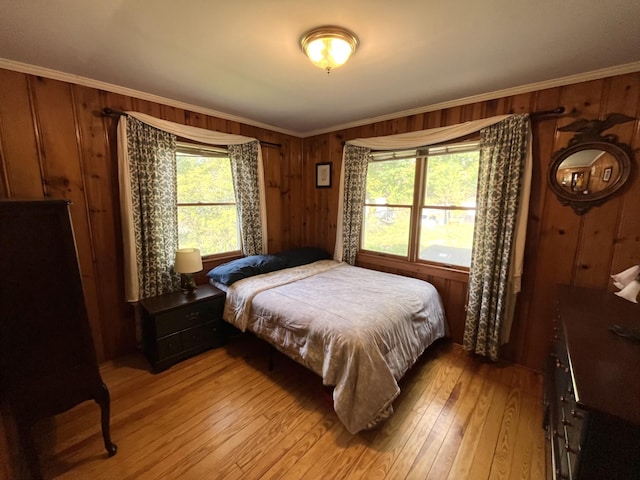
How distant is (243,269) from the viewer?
8.73ft

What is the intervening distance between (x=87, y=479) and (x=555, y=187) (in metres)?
3.51

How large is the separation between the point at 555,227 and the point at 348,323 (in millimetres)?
1830

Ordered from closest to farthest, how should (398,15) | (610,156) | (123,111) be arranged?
(398,15), (610,156), (123,111)

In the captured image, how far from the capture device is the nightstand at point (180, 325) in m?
2.18

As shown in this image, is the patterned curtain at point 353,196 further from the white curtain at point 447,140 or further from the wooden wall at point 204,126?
the wooden wall at point 204,126

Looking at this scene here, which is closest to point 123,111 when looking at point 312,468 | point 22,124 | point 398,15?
point 22,124

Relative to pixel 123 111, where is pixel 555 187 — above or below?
below

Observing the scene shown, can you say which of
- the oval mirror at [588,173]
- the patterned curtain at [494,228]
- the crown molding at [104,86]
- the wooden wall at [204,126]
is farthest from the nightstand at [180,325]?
the oval mirror at [588,173]

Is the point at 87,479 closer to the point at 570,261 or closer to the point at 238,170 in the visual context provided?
the point at 238,170

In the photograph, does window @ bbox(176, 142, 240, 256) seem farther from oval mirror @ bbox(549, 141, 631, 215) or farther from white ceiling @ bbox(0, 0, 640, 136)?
oval mirror @ bbox(549, 141, 631, 215)

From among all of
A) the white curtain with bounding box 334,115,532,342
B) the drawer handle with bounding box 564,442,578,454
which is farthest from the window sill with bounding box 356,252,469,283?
the drawer handle with bounding box 564,442,578,454

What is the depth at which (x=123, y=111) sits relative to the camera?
222 cm

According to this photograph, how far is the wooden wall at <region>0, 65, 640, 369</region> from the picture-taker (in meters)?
1.81


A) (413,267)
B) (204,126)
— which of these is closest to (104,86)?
(204,126)
